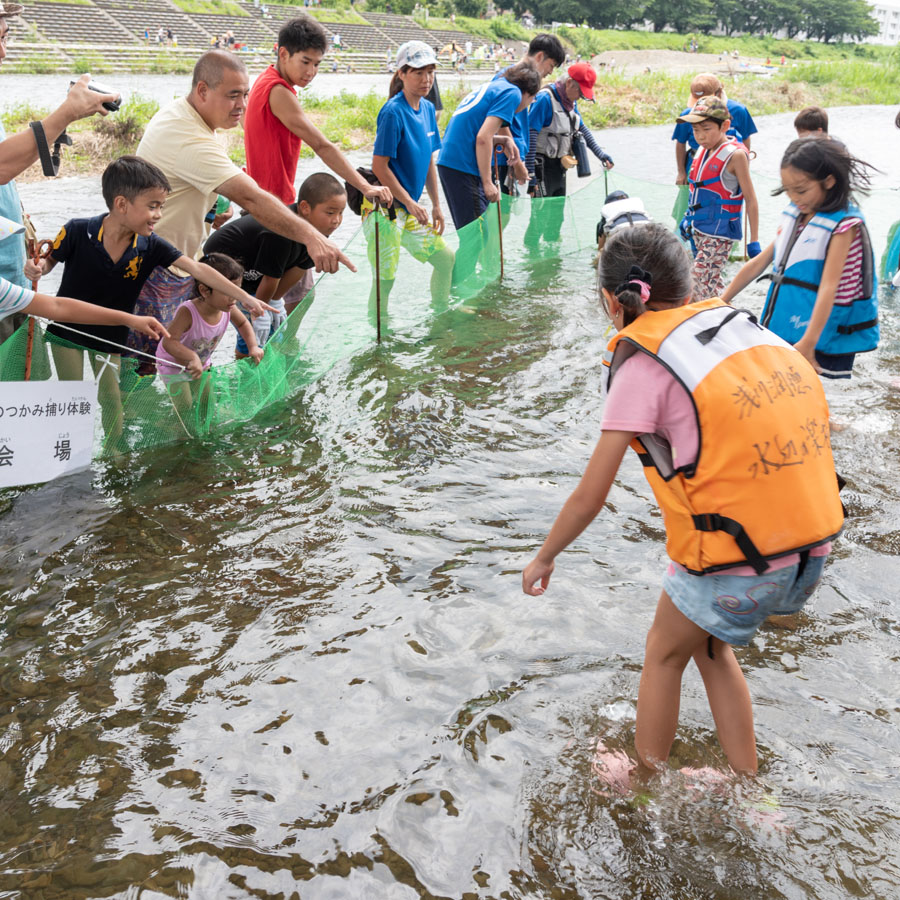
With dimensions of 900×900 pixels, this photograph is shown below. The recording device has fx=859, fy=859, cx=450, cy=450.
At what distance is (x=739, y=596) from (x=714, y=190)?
499 centimetres

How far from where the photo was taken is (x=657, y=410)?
202 cm

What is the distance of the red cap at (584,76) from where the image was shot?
26.3 feet

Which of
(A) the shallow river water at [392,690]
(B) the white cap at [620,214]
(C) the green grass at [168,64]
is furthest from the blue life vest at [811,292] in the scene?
(C) the green grass at [168,64]

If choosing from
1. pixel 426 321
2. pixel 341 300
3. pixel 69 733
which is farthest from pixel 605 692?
pixel 426 321

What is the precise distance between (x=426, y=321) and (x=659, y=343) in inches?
195

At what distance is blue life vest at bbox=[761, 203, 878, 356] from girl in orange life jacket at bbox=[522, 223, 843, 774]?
7.46 ft

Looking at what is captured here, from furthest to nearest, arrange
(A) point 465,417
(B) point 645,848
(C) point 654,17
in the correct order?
(C) point 654,17 → (A) point 465,417 → (B) point 645,848

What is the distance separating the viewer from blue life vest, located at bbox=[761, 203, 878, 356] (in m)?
4.10

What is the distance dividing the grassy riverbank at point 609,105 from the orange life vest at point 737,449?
1412 cm

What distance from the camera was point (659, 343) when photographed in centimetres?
202

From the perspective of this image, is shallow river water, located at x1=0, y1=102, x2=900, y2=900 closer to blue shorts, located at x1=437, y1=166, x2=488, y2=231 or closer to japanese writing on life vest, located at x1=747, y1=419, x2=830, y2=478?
japanese writing on life vest, located at x1=747, y1=419, x2=830, y2=478

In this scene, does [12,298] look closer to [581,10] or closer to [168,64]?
[168,64]

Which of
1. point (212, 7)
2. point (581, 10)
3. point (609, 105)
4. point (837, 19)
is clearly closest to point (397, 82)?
point (609, 105)

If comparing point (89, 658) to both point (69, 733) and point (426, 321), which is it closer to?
point (69, 733)
